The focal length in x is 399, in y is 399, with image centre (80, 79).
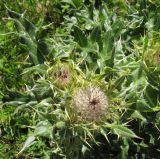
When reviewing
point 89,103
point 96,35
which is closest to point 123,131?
point 89,103

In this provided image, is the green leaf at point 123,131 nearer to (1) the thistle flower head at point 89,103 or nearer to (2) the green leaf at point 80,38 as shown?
(1) the thistle flower head at point 89,103

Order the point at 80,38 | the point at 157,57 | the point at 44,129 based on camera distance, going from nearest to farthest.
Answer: the point at 157,57, the point at 44,129, the point at 80,38

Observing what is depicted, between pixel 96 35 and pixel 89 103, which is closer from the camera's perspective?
pixel 89 103

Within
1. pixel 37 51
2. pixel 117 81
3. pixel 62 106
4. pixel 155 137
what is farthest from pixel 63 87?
pixel 155 137

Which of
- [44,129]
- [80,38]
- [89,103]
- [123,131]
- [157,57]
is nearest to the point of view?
[89,103]

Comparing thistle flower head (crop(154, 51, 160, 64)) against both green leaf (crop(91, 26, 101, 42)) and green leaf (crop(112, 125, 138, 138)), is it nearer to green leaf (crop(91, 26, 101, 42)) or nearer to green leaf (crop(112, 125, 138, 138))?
green leaf (crop(112, 125, 138, 138))

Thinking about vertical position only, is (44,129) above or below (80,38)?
below

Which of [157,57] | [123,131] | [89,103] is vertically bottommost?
[123,131]

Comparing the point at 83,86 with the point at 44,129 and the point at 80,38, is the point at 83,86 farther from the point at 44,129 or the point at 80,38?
the point at 80,38
